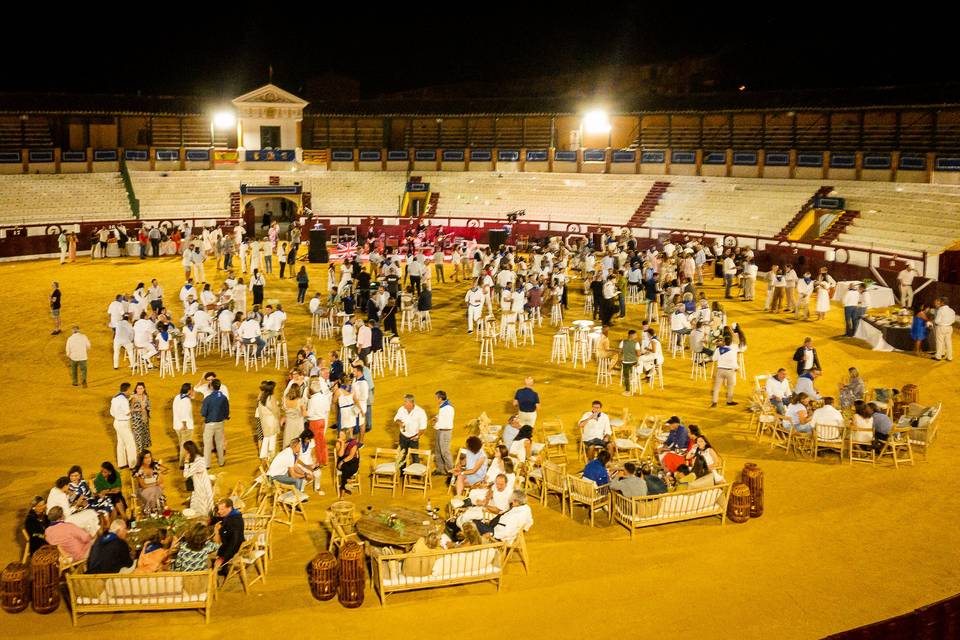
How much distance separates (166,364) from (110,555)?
10555 mm

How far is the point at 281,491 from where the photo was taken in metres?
13.6

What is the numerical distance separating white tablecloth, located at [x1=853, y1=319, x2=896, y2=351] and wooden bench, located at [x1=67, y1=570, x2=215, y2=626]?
1830cm

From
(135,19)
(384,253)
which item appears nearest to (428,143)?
(384,253)

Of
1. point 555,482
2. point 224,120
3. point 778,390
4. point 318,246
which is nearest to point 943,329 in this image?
point 778,390

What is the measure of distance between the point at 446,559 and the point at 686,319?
Answer: 40.1ft

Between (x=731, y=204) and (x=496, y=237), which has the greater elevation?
(x=731, y=204)

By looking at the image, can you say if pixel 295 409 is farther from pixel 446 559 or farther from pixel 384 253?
pixel 384 253

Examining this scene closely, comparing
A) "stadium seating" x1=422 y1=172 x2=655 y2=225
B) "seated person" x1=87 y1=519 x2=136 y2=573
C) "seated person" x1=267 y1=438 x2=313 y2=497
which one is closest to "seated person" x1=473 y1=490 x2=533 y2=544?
"seated person" x1=267 y1=438 x2=313 y2=497

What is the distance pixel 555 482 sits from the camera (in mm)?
13961

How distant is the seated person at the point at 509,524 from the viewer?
12.1 metres

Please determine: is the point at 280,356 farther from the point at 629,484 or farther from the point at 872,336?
the point at 872,336

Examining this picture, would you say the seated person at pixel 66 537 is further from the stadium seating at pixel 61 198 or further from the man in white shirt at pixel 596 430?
the stadium seating at pixel 61 198

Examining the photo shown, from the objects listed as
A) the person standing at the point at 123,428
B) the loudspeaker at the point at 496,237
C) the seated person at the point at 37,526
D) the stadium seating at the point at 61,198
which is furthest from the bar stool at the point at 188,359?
the stadium seating at the point at 61,198

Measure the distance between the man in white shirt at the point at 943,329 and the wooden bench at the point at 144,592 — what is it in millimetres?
18045
